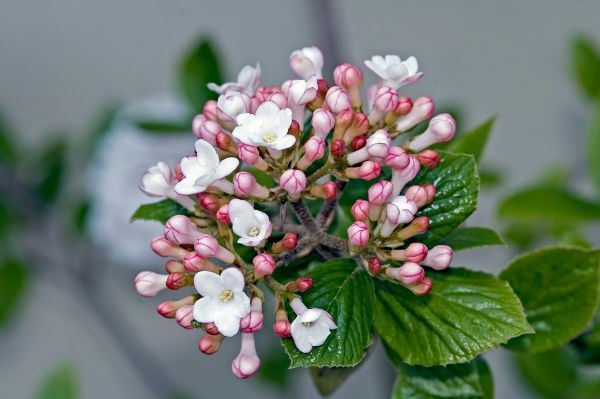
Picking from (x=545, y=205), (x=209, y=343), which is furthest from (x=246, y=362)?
(x=545, y=205)

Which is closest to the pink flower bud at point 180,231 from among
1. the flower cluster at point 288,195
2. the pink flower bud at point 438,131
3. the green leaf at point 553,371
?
the flower cluster at point 288,195

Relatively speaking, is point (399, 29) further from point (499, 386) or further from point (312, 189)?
point (312, 189)

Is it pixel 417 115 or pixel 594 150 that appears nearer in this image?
pixel 417 115

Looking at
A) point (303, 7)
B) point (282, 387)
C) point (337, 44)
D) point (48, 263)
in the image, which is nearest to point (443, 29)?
point (303, 7)

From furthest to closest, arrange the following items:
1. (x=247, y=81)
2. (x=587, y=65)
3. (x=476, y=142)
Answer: (x=587, y=65)
(x=476, y=142)
(x=247, y=81)

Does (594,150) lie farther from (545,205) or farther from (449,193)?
(449,193)
